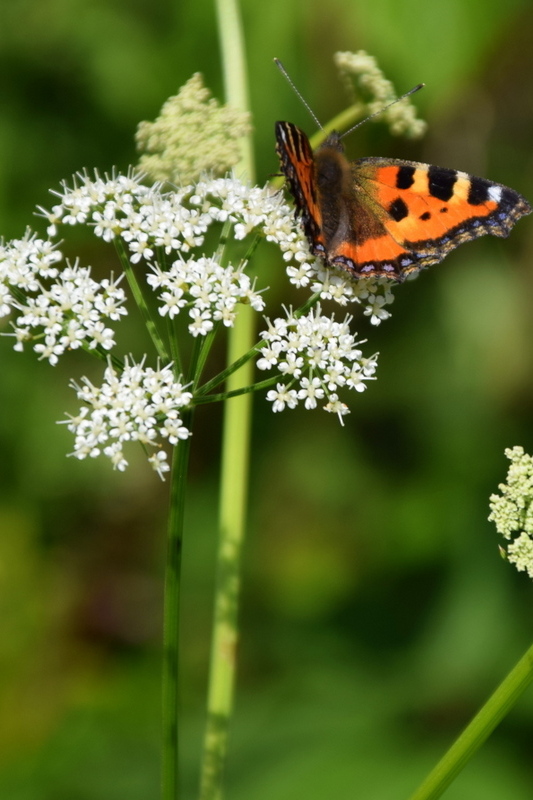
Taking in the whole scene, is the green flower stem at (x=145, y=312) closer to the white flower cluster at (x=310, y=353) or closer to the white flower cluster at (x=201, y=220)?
the white flower cluster at (x=201, y=220)

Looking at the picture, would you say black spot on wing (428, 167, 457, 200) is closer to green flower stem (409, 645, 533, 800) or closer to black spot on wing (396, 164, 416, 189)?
black spot on wing (396, 164, 416, 189)

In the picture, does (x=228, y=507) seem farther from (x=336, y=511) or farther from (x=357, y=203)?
(x=336, y=511)

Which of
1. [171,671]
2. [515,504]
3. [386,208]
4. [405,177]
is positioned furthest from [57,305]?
[515,504]

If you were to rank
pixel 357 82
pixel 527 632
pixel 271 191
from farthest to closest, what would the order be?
pixel 527 632 → pixel 357 82 → pixel 271 191

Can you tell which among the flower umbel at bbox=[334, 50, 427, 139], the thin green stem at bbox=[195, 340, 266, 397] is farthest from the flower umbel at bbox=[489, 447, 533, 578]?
the flower umbel at bbox=[334, 50, 427, 139]

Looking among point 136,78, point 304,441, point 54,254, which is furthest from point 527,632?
point 136,78

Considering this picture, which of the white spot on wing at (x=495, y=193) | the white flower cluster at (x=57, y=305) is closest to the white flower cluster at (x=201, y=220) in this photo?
the white flower cluster at (x=57, y=305)
